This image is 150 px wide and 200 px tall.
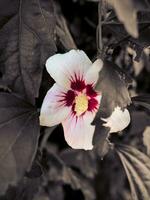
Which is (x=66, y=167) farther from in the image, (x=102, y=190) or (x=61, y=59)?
(x=61, y=59)

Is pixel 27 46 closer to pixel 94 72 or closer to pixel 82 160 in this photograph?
pixel 94 72

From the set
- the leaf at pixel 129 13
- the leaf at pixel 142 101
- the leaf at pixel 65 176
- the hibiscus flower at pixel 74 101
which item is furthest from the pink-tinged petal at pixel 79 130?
the leaf at pixel 65 176

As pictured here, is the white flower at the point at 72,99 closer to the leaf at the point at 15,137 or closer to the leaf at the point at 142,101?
the leaf at the point at 15,137

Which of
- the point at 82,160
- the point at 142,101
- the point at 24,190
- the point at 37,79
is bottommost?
the point at 82,160

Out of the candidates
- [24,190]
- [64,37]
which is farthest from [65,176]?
[64,37]

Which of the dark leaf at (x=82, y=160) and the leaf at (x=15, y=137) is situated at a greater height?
the leaf at (x=15, y=137)

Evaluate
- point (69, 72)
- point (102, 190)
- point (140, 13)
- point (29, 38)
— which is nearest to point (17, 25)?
point (29, 38)
